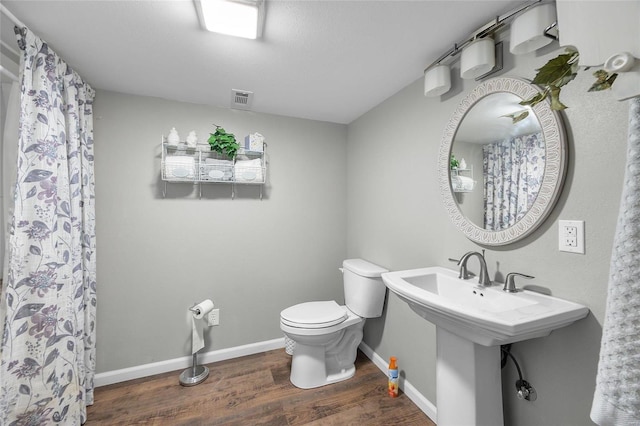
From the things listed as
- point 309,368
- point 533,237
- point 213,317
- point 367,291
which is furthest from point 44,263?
point 533,237

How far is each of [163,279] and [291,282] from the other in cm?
107

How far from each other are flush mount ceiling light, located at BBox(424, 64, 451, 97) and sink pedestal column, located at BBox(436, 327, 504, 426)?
51.9 inches

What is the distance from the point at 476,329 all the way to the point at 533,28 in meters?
1.19

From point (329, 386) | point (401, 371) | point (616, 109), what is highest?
point (616, 109)

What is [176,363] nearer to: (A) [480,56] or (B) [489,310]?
(B) [489,310]

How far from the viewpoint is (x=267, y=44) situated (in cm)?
144

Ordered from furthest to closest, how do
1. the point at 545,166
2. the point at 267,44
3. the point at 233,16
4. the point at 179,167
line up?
the point at 179,167 → the point at 267,44 → the point at 233,16 → the point at 545,166

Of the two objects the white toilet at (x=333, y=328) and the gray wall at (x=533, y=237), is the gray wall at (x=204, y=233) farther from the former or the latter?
the gray wall at (x=533, y=237)

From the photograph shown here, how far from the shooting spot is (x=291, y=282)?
251 cm

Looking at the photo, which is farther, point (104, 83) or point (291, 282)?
point (291, 282)

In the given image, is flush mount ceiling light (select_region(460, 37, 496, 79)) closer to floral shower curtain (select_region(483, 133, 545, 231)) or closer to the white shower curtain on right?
floral shower curtain (select_region(483, 133, 545, 231))

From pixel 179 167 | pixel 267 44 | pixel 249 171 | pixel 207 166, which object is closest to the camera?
pixel 267 44

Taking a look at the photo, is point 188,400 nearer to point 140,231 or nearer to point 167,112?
point 140,231

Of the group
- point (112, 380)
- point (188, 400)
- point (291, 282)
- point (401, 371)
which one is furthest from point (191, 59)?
point (401, 371)
